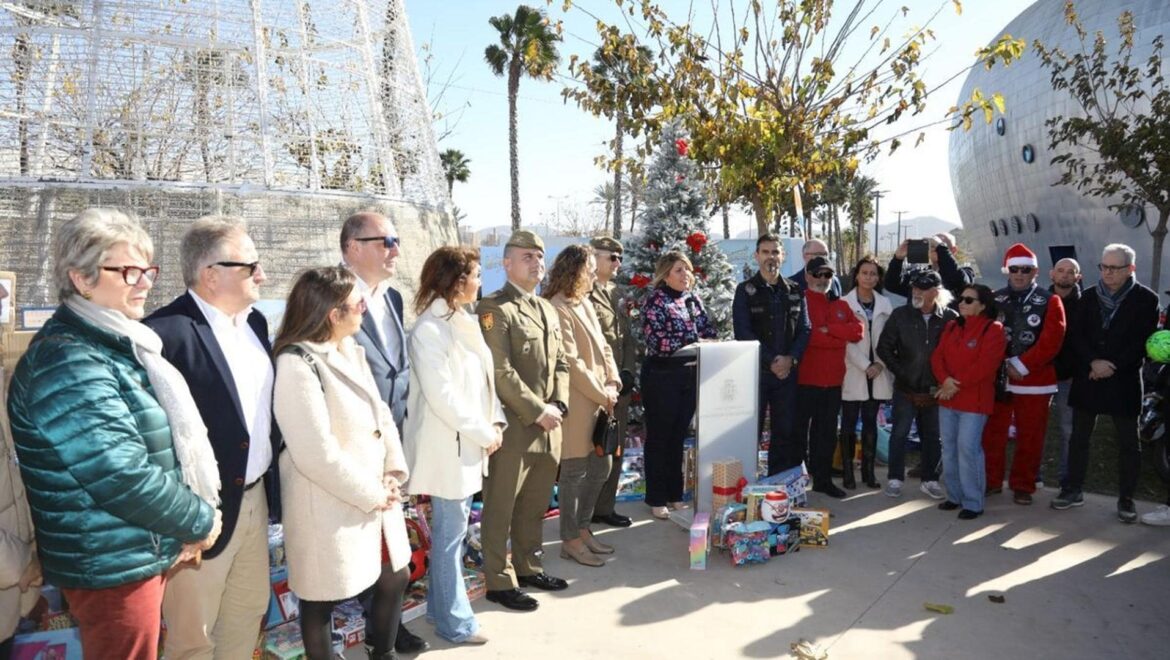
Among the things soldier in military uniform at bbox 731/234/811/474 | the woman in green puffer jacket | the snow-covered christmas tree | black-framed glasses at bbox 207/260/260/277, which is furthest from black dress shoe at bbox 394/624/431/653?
the snow-covered christmas tree

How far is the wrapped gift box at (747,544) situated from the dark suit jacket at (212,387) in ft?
10.5

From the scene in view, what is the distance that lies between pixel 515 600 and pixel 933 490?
3.97 m

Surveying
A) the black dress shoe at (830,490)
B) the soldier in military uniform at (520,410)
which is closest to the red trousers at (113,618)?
the soldier in military uniform at (520,410)

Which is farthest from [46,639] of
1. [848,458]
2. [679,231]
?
[679,231]

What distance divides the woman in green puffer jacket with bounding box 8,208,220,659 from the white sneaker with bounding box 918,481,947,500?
18.8 ft

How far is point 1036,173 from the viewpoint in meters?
28.6

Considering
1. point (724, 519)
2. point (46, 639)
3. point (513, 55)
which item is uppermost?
point (513, 55)

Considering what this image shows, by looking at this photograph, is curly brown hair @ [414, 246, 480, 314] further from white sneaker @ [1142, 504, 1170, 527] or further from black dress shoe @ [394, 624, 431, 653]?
white sneaker @ [1142, 504, 1170, 527]

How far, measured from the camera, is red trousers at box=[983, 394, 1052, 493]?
5961 millimetres

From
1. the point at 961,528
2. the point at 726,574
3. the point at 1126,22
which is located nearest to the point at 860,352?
the point at 961,528

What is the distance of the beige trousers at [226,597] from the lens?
2.58 meters

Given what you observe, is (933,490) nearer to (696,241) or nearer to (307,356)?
(696,241)

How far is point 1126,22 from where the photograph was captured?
12.6m

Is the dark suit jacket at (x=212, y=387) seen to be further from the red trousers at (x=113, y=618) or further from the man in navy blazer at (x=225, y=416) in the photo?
the red trousers at (x=113, y=618)
